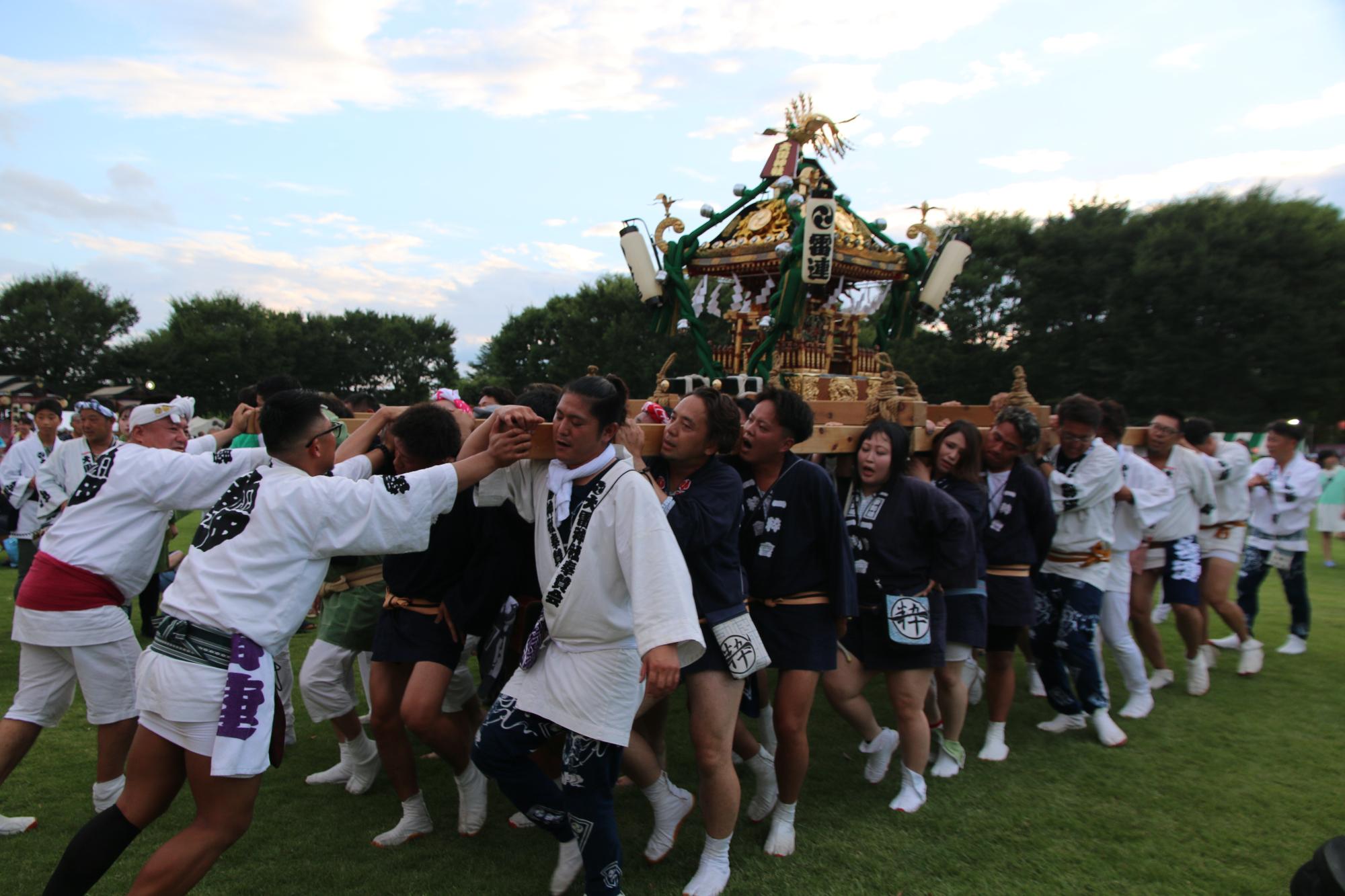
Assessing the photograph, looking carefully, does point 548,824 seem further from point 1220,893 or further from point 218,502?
point 1220,893

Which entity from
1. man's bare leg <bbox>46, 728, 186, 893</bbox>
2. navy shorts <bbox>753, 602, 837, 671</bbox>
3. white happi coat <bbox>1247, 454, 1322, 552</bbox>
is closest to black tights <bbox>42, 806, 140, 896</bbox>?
Answer: man's bare leg <bbox>46, 728, 186, 893</bbox>

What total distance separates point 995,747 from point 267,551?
13.0ft

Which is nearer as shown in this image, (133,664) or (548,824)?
(548,824)

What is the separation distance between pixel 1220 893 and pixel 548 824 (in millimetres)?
2614

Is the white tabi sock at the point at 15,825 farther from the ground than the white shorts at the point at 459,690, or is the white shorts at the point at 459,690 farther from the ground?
the white shorts at the point at 459,690

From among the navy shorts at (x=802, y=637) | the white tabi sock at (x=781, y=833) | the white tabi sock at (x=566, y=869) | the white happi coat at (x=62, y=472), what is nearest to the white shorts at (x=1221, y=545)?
the navy shorts at (x=802, y=637)

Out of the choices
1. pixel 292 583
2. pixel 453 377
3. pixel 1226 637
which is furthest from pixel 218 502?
pixel 453 377

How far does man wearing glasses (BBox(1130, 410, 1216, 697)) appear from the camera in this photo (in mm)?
5969

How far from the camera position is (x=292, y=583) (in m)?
2.54

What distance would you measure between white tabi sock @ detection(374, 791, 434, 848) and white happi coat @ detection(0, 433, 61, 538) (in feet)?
14.9

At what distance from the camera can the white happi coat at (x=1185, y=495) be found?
604cm

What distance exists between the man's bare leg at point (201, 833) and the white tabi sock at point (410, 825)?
1150mm

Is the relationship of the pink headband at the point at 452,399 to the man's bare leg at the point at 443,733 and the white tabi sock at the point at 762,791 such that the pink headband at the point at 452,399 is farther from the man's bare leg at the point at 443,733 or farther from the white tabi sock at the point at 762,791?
the white tabi sock at the point at 762,791

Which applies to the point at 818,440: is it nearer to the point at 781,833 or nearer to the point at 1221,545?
the point at 781,833
